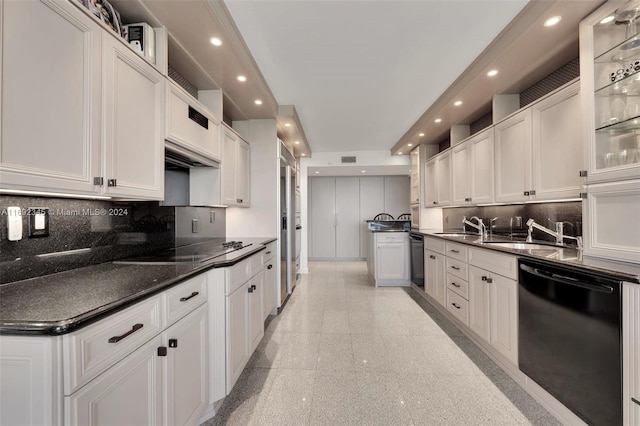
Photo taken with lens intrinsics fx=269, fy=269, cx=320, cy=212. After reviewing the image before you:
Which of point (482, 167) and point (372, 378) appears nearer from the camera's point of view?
point (372, 378)

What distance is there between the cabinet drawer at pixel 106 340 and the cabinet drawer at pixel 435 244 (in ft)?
9.90

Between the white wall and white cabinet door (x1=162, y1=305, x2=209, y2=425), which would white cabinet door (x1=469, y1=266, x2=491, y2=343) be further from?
the white wall

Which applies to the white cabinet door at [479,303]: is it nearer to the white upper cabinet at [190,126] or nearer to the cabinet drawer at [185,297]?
the cabinet drawer at [185,297]

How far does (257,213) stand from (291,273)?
1189 millimetres

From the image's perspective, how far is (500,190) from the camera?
273cm

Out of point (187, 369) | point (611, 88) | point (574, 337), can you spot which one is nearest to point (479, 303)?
point (574, 337)

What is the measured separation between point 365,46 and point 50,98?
2112 mm

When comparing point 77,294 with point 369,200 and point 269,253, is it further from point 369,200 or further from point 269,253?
point 369,200

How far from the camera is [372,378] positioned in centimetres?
199

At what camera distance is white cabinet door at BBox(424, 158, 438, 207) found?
14.3 feet

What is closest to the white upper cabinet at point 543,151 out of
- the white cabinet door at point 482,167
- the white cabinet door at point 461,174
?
the white cabinet door at point 482,167

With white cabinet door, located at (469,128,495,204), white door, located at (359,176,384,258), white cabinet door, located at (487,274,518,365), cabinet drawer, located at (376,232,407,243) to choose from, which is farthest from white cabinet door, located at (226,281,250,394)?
white door, located at (359,176,384,258)

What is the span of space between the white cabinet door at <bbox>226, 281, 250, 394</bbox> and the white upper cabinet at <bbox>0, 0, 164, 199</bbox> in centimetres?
85

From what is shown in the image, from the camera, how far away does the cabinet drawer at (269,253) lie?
267 centimetres
